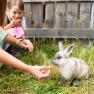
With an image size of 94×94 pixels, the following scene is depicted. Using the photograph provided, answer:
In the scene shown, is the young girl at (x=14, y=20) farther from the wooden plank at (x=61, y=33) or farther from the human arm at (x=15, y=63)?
the human arm at (x=15, y=63)

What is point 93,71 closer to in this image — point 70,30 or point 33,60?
point 33,60

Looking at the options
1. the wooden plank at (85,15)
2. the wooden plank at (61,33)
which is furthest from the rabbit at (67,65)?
the wooden plank at (85,15)

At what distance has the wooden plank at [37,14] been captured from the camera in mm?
5812

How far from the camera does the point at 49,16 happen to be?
229 inches

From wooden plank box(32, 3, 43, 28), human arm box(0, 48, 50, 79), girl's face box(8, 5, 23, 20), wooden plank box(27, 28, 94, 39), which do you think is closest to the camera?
human arm box(0, 48, 50, 79)

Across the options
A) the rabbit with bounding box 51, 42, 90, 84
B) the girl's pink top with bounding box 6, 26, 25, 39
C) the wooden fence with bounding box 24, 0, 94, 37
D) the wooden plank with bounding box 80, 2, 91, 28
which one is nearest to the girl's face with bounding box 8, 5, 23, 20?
the girl's pink top with bounding box 6, 26, 25, 39

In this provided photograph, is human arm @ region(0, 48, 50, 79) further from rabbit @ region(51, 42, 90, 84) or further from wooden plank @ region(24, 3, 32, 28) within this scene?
wooden plank @ region(24, 3, 32, 28)

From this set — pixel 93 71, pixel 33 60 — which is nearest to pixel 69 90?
pixel 93 71

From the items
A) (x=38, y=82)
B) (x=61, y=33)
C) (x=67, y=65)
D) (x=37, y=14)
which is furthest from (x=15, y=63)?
(x=37, y=14)

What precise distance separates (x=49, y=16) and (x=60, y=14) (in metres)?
0.17

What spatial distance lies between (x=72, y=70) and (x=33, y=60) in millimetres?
954

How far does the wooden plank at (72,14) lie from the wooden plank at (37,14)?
1.43ft

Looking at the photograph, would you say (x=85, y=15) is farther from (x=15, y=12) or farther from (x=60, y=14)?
(x=15, y=12)

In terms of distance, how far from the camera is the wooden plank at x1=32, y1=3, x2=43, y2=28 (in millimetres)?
5812
